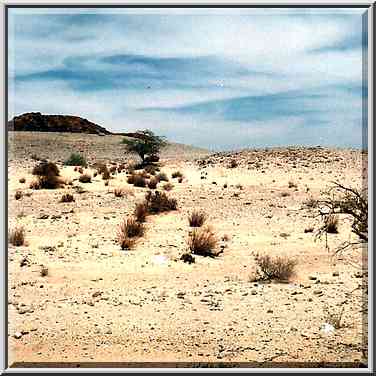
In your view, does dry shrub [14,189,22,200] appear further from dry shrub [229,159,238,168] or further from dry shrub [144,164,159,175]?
dry shrub [229,159,238,168]

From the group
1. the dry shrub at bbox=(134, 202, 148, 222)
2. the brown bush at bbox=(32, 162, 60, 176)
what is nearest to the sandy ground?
the dry shrub at bbox=(134, 202, 148, 222)

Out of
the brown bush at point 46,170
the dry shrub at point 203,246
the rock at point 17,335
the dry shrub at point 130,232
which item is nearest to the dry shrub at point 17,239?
the dry shrub at point 130,232

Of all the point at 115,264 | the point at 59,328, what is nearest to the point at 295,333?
the point at 59,328

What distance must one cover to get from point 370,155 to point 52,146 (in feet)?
124

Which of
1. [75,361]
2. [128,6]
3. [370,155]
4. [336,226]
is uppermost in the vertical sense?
[128,6]

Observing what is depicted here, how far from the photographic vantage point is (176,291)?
24.4 feet

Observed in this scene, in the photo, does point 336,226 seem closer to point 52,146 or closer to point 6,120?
point 6,120

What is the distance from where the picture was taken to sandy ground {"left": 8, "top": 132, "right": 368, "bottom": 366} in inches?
217

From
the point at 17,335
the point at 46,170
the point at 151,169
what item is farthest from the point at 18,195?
the point at 151,169

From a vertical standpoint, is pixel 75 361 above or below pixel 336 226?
below

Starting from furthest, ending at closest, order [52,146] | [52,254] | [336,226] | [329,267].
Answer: [52,146], [336,226], [52,254], [329,267]

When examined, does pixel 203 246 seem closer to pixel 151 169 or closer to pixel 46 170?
pixel 46 170

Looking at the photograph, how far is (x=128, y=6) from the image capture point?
4633 mm

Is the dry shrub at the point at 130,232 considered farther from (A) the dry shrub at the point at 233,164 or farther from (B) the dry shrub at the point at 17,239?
(A) the dry shrub at the point at 233,164
